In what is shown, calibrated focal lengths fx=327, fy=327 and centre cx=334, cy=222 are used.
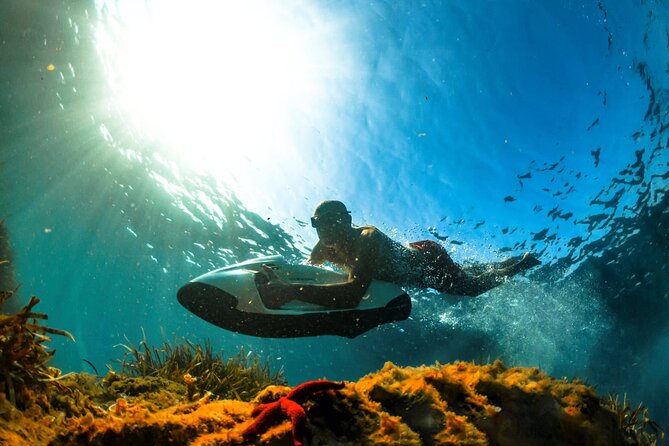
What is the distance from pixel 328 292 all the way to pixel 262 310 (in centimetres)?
112

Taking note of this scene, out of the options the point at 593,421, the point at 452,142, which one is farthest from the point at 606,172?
the point at 593,421

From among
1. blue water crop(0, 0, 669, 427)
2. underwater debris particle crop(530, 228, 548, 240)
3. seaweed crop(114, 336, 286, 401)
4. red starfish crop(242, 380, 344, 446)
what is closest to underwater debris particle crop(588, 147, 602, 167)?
blue water crop(0, 0, 669, 427)

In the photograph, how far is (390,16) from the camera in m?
9.07

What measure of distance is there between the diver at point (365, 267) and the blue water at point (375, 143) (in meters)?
2.38

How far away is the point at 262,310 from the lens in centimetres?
533

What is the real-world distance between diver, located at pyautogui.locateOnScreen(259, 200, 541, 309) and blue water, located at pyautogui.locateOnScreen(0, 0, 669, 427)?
238 cm

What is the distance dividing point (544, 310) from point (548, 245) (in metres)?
7.73

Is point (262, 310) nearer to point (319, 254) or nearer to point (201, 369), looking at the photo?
point (201, 369)

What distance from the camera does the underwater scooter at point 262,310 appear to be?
5.32 meters

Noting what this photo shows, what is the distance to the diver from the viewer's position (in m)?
5.59

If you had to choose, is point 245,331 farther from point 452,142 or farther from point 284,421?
point 452,142

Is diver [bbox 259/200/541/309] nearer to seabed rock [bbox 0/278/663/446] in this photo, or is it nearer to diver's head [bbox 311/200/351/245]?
diver's head [bbox 311/200/351/245]

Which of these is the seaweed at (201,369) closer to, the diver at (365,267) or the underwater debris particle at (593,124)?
the diver at (365,267)

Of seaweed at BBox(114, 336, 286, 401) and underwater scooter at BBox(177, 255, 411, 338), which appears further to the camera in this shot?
underwater scooter at BBox(177, 255, 411, 338)
